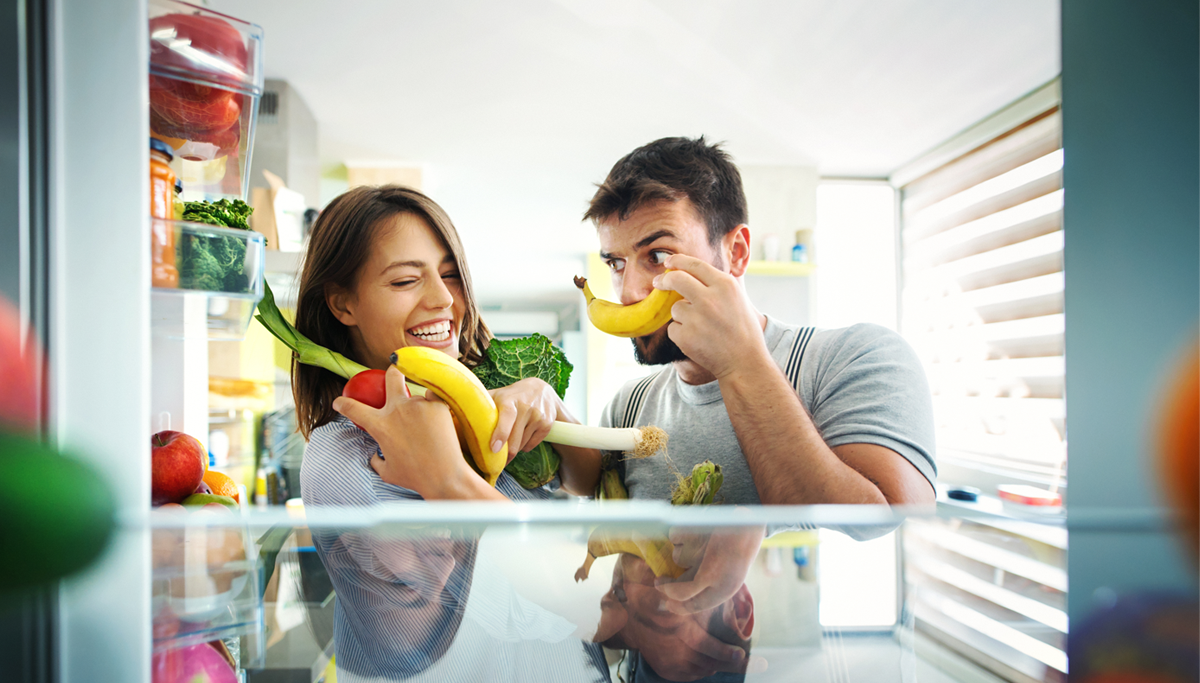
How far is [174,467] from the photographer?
44cm

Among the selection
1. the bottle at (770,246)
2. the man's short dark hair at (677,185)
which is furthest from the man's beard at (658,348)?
the bottle at (770,246)

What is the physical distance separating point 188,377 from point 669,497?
92 centimetres

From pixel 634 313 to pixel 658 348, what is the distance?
60 millimetres

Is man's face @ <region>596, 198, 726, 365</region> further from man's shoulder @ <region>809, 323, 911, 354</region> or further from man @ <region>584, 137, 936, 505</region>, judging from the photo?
man's shoulder @ <region>809, 323, 911, 354</region>

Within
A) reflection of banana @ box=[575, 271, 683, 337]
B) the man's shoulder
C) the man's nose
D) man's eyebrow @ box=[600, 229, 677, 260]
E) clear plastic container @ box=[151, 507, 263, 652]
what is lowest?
clear plastic container @ box=[151, 507, 263, 652]

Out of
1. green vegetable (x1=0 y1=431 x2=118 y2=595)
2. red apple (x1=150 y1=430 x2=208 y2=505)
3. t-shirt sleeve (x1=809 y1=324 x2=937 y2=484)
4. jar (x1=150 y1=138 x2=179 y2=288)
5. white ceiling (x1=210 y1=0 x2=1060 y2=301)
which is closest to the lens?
green vegetable (x1=0 y1=431 x2=118 y2=595)

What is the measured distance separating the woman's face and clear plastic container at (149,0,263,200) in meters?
0.13

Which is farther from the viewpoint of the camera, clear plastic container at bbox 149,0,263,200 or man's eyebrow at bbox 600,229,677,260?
man's eyebrow at bbox 600,229,677,260

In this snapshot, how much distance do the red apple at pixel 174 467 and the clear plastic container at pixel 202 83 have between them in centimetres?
22

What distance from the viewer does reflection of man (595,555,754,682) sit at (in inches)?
8.1

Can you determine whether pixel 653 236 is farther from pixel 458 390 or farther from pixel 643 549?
pixel 643 549

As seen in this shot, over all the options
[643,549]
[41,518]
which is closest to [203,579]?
[41,518]

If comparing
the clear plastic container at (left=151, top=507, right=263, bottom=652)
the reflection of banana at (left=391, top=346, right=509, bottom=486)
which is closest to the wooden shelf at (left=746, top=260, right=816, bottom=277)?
the reflection of banana at (left=391, top=346, right=509, bottom=486)

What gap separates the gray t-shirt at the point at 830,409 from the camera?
54cm
